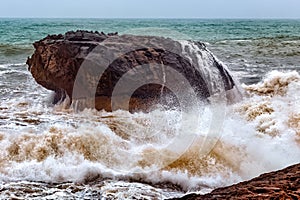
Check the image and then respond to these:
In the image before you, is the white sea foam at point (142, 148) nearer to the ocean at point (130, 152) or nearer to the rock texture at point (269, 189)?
the ocean at point (130, 152)

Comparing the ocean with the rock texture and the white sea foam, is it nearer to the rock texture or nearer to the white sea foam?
the white sea foam

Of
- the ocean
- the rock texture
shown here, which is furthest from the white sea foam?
the rock texture

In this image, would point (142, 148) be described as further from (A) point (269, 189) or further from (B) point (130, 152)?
(A) point (269, 189)

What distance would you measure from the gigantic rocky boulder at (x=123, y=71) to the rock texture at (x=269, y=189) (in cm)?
351

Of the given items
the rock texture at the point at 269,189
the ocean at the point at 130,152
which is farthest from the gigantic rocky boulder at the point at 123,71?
the rock texture at the point at 269,189

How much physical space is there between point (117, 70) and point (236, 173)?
Answer: 233 centimetres

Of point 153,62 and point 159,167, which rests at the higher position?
point 153,62

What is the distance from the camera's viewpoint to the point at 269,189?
1892 millimetres

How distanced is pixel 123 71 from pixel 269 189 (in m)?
3.89

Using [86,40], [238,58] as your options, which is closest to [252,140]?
[86,40]

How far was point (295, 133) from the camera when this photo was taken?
465 centimetres

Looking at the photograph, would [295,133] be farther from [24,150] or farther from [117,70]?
[24,150]

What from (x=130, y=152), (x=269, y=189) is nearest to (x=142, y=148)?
(x=130, y=152)

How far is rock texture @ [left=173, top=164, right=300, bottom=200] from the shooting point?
1836mm
